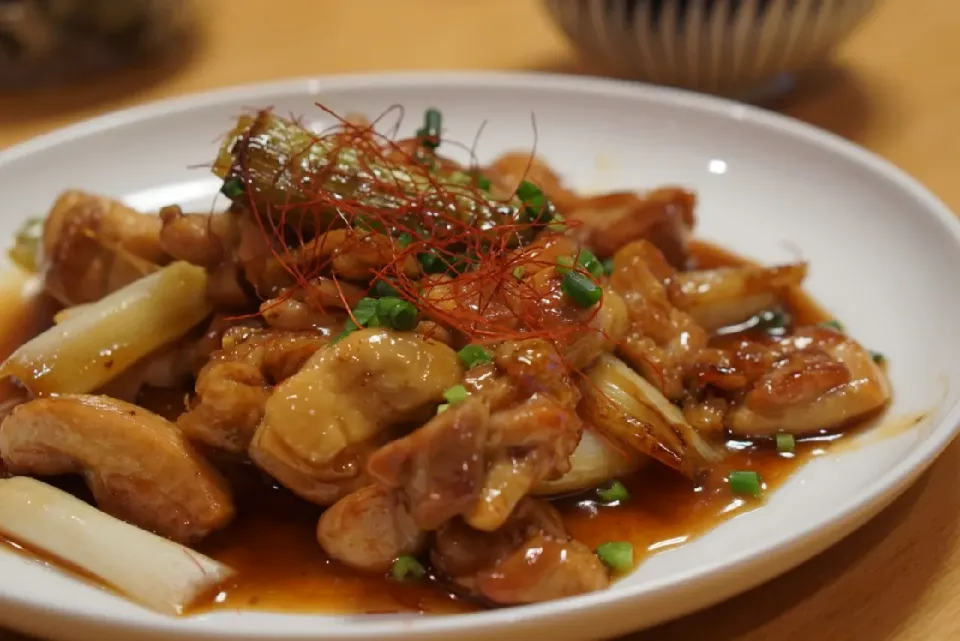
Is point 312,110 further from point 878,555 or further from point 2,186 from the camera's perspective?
point 878,555

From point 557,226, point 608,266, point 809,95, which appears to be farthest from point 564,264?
point 809,95

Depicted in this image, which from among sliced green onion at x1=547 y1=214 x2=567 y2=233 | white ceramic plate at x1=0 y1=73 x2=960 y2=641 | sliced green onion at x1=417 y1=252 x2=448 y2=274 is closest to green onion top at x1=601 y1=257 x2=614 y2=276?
sliced green onion at x1=547 y1=214 x2=567 y2=233

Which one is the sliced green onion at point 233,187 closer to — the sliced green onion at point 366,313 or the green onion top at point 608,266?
the sliced green onion at point 366,313

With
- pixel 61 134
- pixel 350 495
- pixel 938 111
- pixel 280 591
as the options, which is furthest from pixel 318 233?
pixel 938 111

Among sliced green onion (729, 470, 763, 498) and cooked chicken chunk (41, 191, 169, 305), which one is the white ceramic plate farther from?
cooked chicken chunk (41, 191, 169, 305)

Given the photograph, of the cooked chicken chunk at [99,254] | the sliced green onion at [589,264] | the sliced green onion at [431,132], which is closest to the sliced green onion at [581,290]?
the sliced green onion at [589,264]

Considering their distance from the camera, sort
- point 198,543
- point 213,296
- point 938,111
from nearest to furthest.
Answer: point 198,543, point 213,296, point 938,111

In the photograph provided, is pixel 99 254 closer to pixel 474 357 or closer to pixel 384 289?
pixel 384 289
